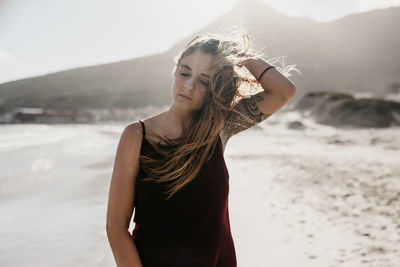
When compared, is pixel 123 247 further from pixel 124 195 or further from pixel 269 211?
pixel 269 211

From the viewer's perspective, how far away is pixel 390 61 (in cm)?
6144

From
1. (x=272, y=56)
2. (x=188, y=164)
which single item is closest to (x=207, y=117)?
(x=188, y=164)

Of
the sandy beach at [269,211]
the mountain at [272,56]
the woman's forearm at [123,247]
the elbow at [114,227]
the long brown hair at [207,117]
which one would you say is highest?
the long brown hair at [207,117]

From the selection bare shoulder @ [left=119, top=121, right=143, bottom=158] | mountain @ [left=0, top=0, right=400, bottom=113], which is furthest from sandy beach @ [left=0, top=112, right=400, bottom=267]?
mountain @ [left=0, top=0, right=400, bottom=113]

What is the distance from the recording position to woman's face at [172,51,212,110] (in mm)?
1555

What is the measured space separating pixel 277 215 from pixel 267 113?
3.15m

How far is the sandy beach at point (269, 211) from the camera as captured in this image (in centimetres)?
338

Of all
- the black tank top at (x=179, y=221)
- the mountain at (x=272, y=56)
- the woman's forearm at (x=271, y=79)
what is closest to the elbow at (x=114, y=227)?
the black tank top at (x=179, y=221)

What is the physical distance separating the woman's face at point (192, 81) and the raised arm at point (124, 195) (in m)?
0.36

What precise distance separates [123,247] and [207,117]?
0.75 m

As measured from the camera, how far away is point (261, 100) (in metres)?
1.77

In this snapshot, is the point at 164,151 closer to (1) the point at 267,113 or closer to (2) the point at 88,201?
(1) the point at 267,113

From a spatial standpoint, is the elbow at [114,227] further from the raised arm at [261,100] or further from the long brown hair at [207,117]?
the raised arm at [261,100]

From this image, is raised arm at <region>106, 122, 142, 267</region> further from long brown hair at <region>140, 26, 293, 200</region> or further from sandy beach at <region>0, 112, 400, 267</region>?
sandy beach at <region>0, 112, 400, 267</region>
